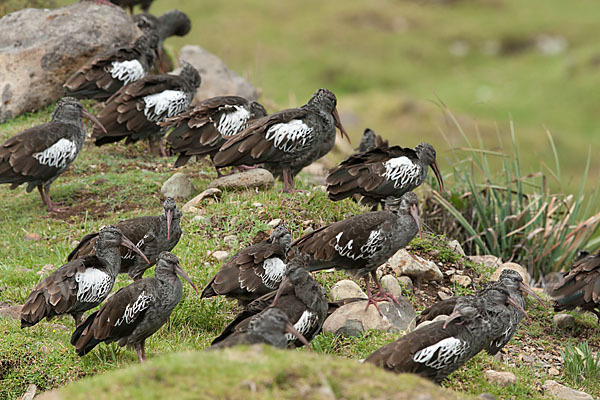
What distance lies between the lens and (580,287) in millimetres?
8516

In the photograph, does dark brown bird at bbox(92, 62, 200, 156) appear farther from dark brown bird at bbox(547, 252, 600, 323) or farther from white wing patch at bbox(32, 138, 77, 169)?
dark brown bird at bbox(547, 252, 600, 323)

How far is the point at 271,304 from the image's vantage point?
6746 millimetres

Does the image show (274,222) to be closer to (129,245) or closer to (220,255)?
(220,255)

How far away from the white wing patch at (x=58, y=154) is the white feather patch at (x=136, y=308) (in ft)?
13.6

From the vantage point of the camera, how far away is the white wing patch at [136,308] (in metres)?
6.73

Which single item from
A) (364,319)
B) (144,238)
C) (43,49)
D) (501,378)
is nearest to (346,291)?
(364,319)

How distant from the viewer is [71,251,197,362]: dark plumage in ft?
22.0

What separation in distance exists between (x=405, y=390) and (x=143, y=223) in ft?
14.7

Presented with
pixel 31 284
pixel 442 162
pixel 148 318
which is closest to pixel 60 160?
pixel 31 284

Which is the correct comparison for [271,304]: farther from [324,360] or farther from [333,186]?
[333,186]

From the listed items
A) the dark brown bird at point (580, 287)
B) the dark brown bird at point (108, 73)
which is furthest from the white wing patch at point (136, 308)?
the dark brown bird at point (108, 73)

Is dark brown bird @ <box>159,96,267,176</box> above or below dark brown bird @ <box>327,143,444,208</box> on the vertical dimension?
below

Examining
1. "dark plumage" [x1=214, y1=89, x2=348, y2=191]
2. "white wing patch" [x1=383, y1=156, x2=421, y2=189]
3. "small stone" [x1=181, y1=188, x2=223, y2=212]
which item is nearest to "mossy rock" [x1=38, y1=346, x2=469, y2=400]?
"white wing patch" [x1=383, y1=156, x2=421, y2=189]

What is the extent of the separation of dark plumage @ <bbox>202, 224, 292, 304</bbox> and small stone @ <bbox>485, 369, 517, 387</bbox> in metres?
2.14
